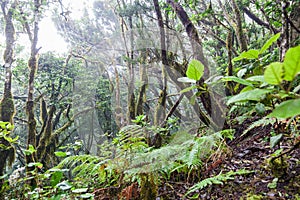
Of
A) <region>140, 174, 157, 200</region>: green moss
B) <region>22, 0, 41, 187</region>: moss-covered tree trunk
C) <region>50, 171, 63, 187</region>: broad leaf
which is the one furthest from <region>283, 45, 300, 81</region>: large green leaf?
<region>22, 0, 41, 187</region>: moss-covered tree trunk

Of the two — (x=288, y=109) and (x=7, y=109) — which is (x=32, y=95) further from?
(x=288, y=109)

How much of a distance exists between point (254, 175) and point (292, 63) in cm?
116

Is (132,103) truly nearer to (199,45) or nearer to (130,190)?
(199,45)

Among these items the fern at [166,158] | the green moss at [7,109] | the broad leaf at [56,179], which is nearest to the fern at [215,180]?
the fern at [166,158]

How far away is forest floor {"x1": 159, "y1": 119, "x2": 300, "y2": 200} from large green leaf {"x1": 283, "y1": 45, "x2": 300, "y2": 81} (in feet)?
2.78

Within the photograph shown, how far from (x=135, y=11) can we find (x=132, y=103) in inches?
82.9

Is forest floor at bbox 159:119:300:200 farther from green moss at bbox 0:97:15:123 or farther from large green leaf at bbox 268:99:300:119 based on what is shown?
green moss at bbox 0:97:15:123

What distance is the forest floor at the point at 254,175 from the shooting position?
1.17 meters

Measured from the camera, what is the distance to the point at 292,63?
449mm

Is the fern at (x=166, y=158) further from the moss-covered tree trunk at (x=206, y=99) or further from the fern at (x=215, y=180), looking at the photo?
the moss-covered tree trunk at (x=206, y=99)

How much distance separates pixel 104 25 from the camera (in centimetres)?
1173

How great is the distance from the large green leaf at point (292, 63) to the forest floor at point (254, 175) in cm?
85

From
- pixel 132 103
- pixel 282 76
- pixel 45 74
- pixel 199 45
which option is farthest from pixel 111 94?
pixel 282 76

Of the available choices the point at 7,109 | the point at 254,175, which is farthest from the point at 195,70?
the point at 7,109
